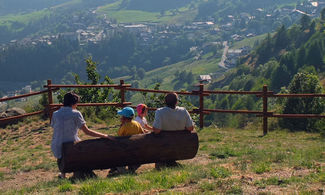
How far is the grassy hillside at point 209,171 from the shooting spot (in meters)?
5.54

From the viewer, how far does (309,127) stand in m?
13.8

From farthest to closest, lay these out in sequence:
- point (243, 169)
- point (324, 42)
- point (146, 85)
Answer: point (146, 85) → point (324, 42) → point (243, 169)

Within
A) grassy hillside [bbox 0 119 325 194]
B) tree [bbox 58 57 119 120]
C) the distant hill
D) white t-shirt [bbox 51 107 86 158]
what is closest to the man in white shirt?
grassy hillside [bbox 0 119 325 194]

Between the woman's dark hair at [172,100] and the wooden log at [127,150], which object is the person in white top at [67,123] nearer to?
the wooden log at [127,150]

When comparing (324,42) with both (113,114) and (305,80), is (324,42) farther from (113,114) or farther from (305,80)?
(113,114)

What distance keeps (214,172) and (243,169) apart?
2.29 feet

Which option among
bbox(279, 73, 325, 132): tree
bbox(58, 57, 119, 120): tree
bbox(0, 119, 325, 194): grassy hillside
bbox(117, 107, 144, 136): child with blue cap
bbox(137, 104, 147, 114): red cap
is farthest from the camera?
bbox(58, 57, 119, 120): tree

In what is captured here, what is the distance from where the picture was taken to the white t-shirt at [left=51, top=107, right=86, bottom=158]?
22.6ft

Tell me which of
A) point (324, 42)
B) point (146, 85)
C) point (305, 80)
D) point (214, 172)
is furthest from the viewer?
point (146, 85)

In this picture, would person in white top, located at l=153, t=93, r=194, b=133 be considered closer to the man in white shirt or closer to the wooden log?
the man in white shirt

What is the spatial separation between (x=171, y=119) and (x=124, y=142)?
897 mm

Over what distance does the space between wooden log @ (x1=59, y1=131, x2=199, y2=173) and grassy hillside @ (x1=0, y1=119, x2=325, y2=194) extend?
0.90ft

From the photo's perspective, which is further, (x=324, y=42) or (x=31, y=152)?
(x=324, y=42)

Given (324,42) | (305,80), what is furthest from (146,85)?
(305,80)
